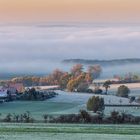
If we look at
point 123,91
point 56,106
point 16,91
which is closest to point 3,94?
point 16,91

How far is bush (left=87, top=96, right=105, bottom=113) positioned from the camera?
10294cm

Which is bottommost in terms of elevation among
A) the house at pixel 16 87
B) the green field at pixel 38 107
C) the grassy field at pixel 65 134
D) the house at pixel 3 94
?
the grassy field at pixel 65 134

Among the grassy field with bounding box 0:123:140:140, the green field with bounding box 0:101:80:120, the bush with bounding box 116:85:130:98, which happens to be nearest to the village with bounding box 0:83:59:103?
the green field with bounding box 0:101:80:120

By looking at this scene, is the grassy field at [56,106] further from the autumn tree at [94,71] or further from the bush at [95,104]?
the autumn tree at [94,71]

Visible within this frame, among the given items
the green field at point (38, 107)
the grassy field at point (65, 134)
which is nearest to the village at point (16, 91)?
the green field at point (38, 107)

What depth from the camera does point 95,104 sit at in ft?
364

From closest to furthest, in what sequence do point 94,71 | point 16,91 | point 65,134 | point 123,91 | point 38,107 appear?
point 65,134, point 38,107, point 16,91, point 123,91, point 94,71

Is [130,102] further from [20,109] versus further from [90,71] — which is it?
[90,71]

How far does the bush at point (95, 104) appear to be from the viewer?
338ft

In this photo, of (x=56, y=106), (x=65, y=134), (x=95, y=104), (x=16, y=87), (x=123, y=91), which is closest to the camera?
(x=65, y=134)

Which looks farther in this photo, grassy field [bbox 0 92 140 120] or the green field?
the green field

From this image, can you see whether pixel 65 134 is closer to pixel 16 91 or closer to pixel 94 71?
pixel 16 91

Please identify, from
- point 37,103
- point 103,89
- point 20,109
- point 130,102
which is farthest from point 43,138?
point 103,89

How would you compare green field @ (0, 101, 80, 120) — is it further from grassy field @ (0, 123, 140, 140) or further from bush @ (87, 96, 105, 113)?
grassy field @ (0, 123, 140, 140)
